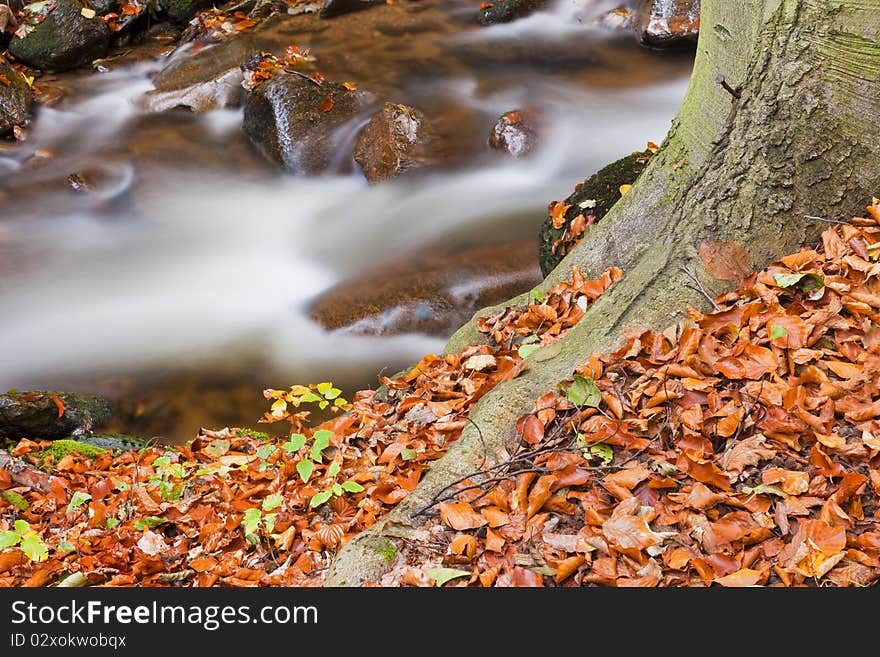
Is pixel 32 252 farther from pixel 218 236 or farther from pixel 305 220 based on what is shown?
pixel 305 220

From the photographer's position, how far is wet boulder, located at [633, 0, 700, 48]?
30.6ft

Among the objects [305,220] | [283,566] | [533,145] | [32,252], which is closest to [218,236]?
[305,220]

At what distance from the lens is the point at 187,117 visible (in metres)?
9.75

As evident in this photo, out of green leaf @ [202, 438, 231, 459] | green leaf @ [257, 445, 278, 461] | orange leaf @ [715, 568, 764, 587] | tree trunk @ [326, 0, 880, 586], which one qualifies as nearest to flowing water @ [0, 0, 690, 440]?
green leaf @ [202, 438, 231, 459]

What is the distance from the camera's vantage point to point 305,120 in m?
8.54

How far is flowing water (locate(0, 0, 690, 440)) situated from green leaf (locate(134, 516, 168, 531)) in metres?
2.10

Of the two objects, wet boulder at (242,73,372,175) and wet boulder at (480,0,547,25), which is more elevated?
wet boulder at (480,0,547,25)

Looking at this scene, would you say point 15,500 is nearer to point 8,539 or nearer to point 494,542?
point 8,539

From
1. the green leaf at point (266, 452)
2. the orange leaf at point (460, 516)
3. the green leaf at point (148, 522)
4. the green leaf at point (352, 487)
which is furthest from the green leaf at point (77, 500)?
the orange leaf at point (460, 516)

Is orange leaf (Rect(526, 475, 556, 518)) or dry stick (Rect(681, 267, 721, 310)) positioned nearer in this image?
orange leaf (Rect(526, 475, 556, 518))

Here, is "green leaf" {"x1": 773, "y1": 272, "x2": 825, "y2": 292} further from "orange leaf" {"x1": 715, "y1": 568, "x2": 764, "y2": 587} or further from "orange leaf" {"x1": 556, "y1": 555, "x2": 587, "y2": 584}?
"orange leaf" {"x1": 556, "y1": 555, "x2": 587, "y2": 584}

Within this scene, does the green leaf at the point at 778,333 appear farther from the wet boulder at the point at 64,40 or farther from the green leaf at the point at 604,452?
the wet boulder at the point at 64,40

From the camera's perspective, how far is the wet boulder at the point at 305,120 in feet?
27.8

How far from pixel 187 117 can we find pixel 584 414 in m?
8.48
